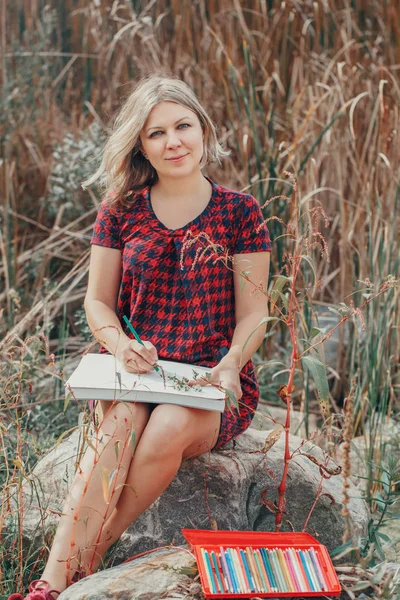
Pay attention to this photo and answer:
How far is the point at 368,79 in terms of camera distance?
3555mm

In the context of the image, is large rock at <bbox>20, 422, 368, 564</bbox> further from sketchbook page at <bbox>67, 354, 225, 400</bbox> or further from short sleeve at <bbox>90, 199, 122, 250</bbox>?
short sleeve at <bbox>90, 199, 122, 250</bbox>

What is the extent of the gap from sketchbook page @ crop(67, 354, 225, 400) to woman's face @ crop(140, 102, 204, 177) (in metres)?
0.50

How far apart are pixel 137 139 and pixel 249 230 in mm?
377

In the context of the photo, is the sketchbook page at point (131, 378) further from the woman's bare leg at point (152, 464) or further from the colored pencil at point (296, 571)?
the colored pencil at point (296, 571)

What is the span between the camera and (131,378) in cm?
196

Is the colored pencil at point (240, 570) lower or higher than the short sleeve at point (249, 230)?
lower

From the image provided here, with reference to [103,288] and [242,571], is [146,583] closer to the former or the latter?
[242,571]

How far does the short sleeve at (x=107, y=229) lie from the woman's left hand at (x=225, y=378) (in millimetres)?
487

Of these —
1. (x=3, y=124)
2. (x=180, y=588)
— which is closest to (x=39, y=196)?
(x=3, y=124)

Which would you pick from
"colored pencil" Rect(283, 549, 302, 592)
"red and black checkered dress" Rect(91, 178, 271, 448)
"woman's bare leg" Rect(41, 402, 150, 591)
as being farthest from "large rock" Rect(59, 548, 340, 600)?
"red and black checkered dress" Rect(91, 178, 271, 448)

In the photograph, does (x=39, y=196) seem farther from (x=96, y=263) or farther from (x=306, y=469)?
(x=306, y=469)

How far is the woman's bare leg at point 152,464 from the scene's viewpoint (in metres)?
1.90

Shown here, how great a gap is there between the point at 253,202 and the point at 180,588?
105cm

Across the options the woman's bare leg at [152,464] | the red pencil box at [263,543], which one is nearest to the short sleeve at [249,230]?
the woman's bare leg at [152,464]
